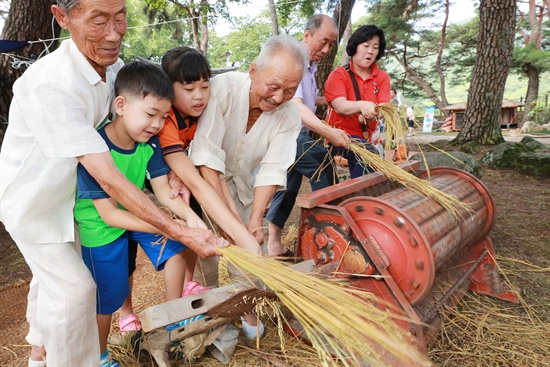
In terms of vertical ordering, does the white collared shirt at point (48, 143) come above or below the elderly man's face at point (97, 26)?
below

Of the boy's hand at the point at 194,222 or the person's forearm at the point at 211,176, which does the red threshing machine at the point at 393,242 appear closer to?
the person's forearm at the point at 211,176

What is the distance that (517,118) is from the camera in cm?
2094

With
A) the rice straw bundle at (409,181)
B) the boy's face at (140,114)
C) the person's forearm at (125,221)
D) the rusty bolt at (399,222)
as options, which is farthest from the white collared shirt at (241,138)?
the rice straw bundle at (409,181)

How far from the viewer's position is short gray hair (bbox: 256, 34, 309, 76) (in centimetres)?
203

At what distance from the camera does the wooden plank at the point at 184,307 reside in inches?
59.5

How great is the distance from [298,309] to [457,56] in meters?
24.3

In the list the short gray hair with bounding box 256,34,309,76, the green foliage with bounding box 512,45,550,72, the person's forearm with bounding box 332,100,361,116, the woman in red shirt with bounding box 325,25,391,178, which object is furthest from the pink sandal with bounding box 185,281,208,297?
the green foliage with bounding box 512,45,550,72

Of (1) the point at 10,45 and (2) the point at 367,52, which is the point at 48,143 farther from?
(1) the point at 10,45

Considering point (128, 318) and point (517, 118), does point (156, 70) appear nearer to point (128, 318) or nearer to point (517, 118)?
point (128, 318)

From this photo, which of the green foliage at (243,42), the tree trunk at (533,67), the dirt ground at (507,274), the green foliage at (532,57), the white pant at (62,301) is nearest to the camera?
the white pant at (62,301)

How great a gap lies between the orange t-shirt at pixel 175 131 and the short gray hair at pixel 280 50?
1.73 feet

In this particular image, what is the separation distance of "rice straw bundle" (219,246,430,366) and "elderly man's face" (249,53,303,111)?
2.86 ft

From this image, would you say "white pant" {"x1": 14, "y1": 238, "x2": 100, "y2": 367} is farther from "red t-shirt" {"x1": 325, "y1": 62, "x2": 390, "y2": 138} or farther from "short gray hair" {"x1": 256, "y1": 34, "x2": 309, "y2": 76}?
"red t-shirt" {"x1": 325, "y1": 62, "x2": 390, "y2": 138}

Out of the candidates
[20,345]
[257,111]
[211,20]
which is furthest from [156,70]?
[211,20]
